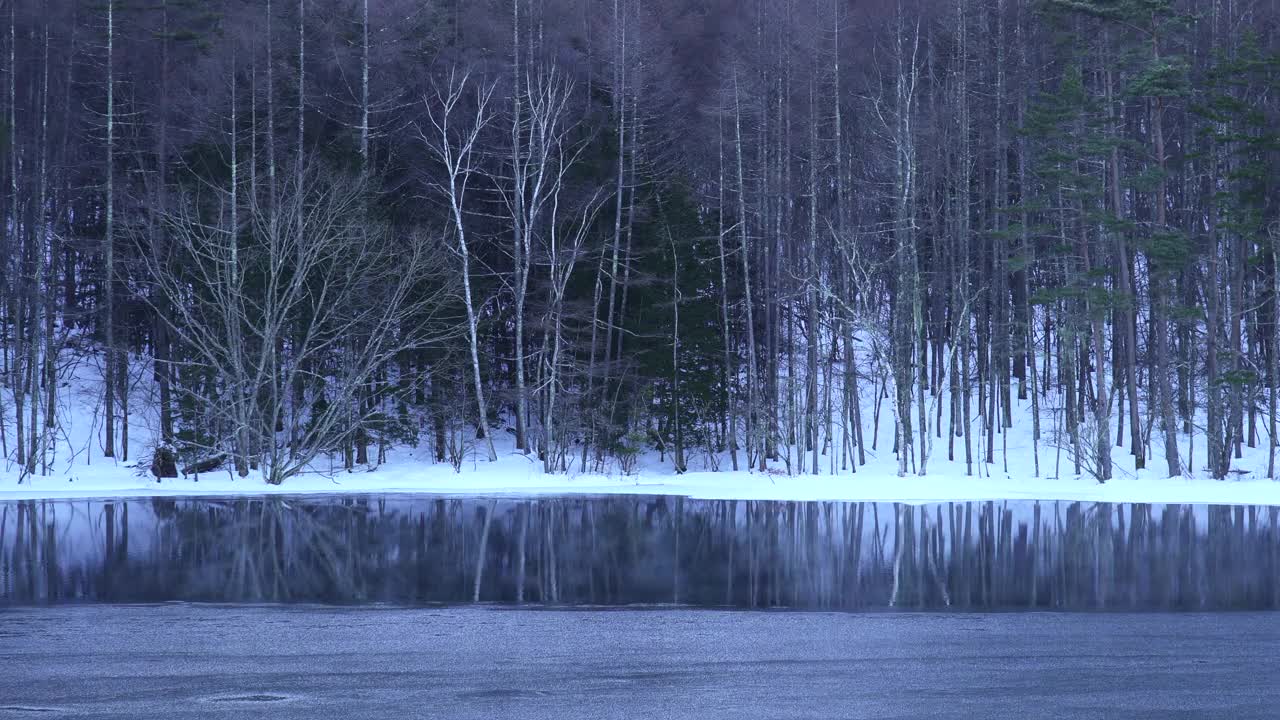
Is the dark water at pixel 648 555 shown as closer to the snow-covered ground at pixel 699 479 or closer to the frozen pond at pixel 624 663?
the frozen pond at pixel 624 663

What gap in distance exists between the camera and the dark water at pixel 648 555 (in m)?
13.8

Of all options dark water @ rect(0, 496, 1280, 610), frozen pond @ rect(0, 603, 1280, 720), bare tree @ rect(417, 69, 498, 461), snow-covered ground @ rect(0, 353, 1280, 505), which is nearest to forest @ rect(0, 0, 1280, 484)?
bare tree @ rect(417, 69, 498, 461)

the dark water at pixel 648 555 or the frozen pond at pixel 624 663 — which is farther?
the dark water at pixel 648 555

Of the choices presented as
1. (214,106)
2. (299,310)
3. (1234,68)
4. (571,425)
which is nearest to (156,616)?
(299,310)

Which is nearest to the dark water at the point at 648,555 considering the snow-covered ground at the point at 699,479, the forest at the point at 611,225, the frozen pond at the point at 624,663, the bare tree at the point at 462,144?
the frozen pond at the point at 624,663

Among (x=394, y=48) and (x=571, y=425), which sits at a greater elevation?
(x=394, y=48)

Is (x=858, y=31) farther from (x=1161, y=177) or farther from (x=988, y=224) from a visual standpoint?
(x=1161, y=177)

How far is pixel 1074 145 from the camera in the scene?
34.0m

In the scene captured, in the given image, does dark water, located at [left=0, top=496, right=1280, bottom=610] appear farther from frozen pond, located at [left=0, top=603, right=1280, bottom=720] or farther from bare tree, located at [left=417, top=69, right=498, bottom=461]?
bare tree, located at [left=417, top=69, right=498, bottom=461]

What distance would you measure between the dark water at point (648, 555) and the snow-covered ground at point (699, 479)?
10.6 ft

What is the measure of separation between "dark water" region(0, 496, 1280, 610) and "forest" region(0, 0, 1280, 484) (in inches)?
365

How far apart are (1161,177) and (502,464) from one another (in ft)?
64.3

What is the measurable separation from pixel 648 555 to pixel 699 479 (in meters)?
17.6

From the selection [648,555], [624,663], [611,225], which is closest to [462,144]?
[611,225]
